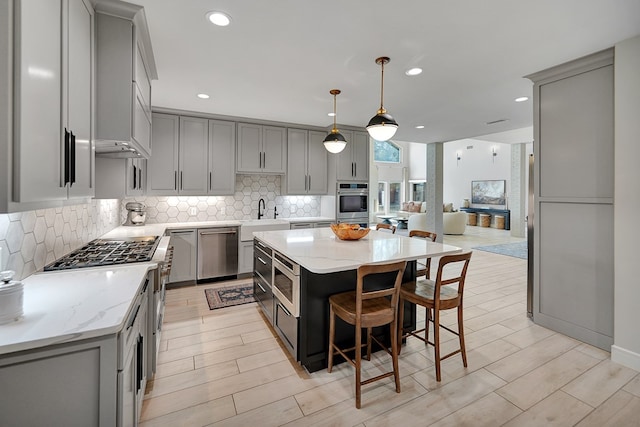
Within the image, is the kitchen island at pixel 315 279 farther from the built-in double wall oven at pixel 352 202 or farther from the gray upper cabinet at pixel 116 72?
the built-in double wall oven at pixel 352 202

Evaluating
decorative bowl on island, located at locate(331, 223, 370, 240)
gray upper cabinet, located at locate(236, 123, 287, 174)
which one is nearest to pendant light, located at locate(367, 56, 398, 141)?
decorative bowl on island, located at locate(331, 223, 370, 240)

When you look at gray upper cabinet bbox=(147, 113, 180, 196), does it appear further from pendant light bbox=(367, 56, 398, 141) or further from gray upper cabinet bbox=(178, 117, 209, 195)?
pendant light bbox=(367, 56, 398, 141)

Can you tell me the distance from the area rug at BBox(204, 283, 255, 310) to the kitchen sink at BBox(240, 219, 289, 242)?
2.42 feet

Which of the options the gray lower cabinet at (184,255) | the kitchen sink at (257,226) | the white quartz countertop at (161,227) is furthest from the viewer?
the kitchen sink at (257,226)

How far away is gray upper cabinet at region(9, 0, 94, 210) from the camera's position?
3.33 ft

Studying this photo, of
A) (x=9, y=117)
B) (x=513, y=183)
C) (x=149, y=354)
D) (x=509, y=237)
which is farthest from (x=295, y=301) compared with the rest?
(x=513, y=183)

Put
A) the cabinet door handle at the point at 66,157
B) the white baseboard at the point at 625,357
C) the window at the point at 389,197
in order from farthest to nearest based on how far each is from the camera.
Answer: the window at the point at 389,197 → the white baseboard at the point at 625,357 → the cabinet door handle at the point at 66,157

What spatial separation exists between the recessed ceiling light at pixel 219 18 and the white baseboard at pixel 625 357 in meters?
3.97

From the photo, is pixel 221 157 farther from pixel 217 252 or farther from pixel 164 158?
pixel 217 252

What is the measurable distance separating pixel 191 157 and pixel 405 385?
4.05 meters

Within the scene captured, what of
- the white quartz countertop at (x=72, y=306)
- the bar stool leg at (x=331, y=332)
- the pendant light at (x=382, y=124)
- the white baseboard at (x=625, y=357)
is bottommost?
the white baseboard at (x=625, y=357)

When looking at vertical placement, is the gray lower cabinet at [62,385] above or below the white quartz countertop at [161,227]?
below

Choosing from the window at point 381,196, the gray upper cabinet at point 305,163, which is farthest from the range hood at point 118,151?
the window at point 381,196

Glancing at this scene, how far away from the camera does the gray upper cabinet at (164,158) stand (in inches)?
167
